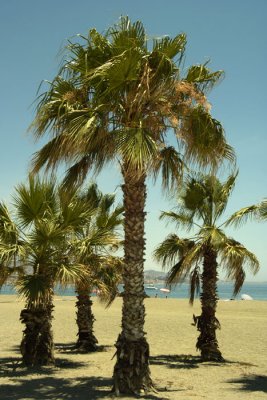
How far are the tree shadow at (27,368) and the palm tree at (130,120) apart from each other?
10.9 ft

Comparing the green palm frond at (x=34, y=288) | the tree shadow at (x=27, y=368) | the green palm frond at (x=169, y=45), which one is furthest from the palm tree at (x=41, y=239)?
the green palm frond at (x=169, y=45)

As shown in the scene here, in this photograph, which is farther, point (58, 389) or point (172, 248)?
point (172, 248)

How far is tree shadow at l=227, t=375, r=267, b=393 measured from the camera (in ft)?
34.7

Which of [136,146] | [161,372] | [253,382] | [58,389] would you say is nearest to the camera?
[136,146]

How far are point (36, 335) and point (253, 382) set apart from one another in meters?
5.62

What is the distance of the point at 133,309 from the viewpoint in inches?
382

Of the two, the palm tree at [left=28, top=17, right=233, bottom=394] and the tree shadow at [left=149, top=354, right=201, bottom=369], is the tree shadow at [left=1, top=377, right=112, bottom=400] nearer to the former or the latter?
the palm tree at [left=28, top=17, right=233, bottom=394]

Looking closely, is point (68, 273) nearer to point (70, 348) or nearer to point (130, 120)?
point (130, 120)

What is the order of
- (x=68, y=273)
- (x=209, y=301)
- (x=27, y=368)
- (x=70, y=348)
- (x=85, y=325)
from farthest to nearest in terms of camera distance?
(x=70, y=348)
(x=85, y=325)
(x=209, y=301)
(x=27, y=368)
(x=68, y=273)

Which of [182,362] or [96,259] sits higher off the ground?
[96,259]

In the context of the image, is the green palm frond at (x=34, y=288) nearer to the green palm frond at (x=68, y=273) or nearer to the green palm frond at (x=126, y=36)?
the green palm frond at (x=68, y=273)

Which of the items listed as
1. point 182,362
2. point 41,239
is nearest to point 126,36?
point 41,239

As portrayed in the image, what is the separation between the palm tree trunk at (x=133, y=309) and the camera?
375 inches

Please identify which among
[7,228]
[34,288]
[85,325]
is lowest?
[85,325]
